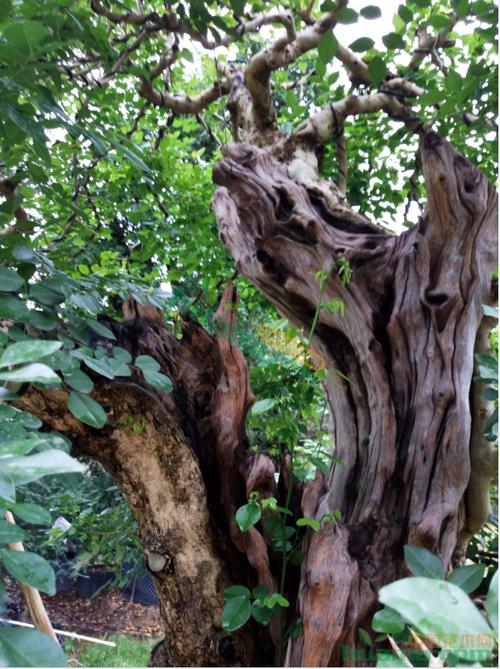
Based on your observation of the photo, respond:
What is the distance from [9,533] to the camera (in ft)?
1.31

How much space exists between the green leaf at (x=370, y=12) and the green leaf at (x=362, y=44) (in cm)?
7

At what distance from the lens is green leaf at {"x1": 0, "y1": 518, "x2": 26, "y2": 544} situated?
0.39m

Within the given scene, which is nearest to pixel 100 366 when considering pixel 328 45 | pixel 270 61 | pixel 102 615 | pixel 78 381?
pixel 78 381

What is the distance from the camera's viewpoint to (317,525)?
29.5 inches

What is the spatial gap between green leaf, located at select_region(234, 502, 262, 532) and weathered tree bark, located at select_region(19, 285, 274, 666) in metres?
0.11

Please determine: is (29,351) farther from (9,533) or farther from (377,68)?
(377,68)

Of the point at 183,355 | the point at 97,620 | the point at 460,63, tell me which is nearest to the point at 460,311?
the point at 183,355

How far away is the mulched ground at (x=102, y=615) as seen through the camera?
2.21 metres

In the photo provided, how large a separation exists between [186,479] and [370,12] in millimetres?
723

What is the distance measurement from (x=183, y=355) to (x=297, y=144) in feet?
2.29

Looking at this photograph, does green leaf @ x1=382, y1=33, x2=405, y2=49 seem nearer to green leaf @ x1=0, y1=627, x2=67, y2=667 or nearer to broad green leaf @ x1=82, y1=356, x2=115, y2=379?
broad green leaf @ x1=82, y1=356, x2=115, y2=379

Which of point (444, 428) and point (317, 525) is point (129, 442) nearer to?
point (317, 525)

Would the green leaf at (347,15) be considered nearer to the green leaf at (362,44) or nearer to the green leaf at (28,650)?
the green leaf at (362,44)

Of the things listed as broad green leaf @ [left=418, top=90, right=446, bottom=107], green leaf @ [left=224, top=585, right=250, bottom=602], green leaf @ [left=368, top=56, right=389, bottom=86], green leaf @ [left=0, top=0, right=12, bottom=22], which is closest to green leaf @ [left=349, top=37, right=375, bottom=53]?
green leaf @ [left=368, top=56, right=389, bottom=86]
